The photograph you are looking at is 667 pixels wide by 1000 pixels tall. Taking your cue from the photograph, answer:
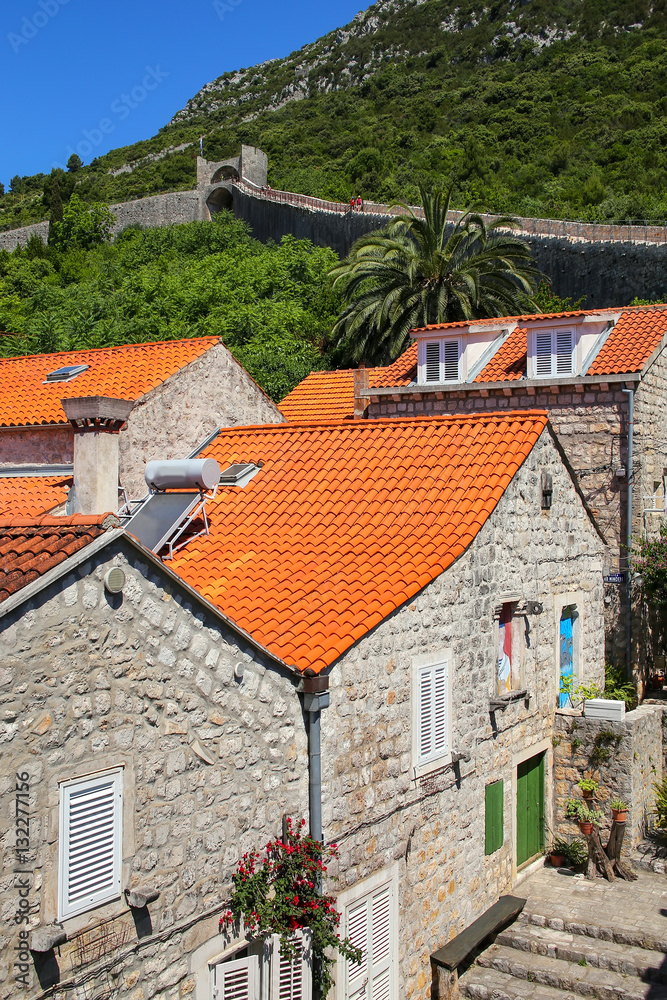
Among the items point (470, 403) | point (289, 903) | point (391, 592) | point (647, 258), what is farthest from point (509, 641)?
point (647, 258)

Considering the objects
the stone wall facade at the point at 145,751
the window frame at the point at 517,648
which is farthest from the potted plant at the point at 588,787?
the stone wall facade at the point at 145,751

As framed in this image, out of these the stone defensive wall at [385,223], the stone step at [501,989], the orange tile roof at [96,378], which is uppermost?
the stone defensive wall at [385,223]

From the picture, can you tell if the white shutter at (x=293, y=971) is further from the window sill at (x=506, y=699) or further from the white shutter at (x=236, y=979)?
the window sill at (x=506, y=699)

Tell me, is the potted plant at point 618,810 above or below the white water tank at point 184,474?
below

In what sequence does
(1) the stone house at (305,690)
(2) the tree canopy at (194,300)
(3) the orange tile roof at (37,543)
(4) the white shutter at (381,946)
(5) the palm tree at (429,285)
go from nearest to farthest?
(3) the orange tile roof at (37,543) → (1) the stone house at (305,690) → (4) the white shutter at (381,946) → (5) the palm tree at (429,285) → (2) the tree canopy at (194,300)

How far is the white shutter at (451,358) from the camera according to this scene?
730 inches

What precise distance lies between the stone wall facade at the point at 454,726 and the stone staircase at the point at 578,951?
52 cm

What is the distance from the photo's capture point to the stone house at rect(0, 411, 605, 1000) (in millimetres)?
5562

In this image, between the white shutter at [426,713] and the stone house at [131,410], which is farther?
the stone house at [131,410]

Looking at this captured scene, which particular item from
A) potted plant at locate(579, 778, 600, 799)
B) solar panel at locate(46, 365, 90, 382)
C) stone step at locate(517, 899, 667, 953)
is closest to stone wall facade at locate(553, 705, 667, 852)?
potted plant at locate(579, 778, 600, 799)

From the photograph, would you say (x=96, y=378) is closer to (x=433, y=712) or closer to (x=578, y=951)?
(x=433, y=712)

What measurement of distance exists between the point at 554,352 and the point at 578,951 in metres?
10.8

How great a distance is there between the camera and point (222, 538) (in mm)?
10914

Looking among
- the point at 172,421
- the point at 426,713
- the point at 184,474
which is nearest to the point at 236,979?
the point at 426,713
